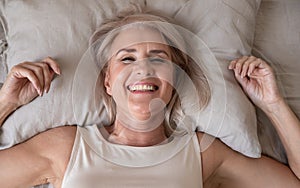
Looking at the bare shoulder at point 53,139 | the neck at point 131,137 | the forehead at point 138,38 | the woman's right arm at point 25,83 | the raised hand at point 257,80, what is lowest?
the neck at point 131,137

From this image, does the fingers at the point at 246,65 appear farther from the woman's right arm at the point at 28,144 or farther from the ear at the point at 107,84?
the woman's right arm at the point at 28,144

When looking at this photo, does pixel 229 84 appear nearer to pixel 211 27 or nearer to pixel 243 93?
pixel 243 93

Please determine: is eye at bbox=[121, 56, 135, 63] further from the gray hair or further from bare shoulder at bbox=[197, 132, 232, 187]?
bare shoulder at bbox=[197, 132, 232, 187]

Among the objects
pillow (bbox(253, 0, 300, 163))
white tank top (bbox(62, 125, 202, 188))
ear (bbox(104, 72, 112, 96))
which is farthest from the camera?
pillow (bbox(253, 0, 300, 163))

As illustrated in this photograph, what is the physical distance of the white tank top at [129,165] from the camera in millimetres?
1147

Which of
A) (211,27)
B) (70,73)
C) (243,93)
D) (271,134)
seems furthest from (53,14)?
(271,134)

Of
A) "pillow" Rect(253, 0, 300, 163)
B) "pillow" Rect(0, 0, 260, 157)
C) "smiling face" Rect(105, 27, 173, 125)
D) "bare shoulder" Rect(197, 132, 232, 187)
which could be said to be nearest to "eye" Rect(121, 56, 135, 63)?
Result: "smiling face" Rect(105, 27, 173, 125)

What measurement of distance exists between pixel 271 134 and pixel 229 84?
→ 216 mm

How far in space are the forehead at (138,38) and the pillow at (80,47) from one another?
4.4 inches

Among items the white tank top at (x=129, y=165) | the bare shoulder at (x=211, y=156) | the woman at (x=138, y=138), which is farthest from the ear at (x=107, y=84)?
the bare shoulder at (x=211, y=156)

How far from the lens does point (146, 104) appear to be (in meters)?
1.18

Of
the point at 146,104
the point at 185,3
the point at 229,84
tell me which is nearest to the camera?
the point at 146,104

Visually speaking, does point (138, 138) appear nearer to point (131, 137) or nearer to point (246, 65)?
point (131, 137)

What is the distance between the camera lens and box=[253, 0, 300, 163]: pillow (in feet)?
4.45
